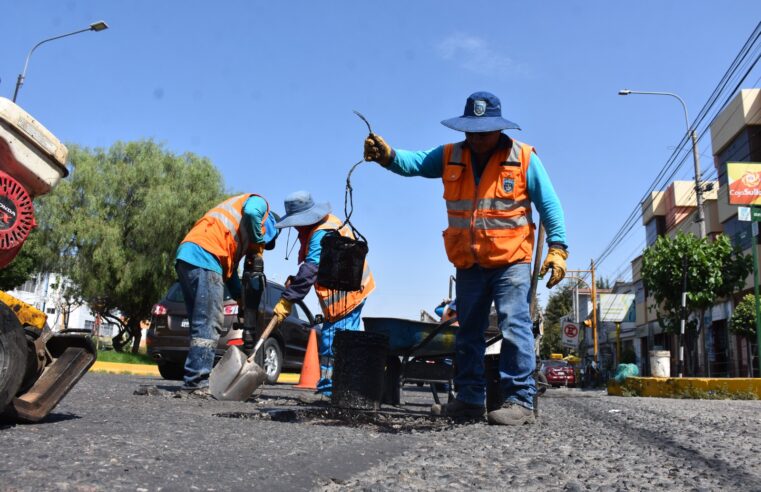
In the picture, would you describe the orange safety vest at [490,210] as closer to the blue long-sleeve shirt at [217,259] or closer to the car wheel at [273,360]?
the blue long-sleeve shirt at [217,259]

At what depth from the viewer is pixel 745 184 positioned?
18.4 m

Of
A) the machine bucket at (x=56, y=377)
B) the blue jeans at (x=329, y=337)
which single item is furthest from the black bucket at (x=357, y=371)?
the machine bucket at (x=56, y=377)

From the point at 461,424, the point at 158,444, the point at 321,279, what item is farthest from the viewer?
the point at 321,279

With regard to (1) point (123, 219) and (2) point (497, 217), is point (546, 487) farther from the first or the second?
(1) point (123, 219)

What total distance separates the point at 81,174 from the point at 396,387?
24.4m

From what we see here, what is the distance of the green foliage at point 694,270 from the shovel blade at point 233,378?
18.0 m

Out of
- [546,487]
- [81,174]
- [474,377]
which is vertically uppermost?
[81,174]

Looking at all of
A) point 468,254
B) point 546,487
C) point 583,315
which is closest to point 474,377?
point 468,254

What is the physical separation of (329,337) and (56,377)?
9.43 feet

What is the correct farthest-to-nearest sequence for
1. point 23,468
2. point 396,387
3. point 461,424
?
point 396,387
point 461,424
point 23,468

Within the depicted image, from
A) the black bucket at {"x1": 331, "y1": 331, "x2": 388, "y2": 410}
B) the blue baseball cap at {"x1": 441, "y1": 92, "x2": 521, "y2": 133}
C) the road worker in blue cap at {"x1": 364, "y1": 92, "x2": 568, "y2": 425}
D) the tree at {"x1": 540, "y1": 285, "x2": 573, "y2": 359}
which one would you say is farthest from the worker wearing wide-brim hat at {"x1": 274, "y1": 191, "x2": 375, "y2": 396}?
the tree at {"x1": 540, "y1": 285, "x2": 573, "y2": 359}

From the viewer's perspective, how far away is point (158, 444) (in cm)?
270

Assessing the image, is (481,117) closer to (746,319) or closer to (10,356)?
(10,356)

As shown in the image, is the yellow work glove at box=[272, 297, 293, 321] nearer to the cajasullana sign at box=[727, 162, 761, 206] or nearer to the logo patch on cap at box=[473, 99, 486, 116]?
the logo patch on cap at box=[473, 99, 486, 116]
